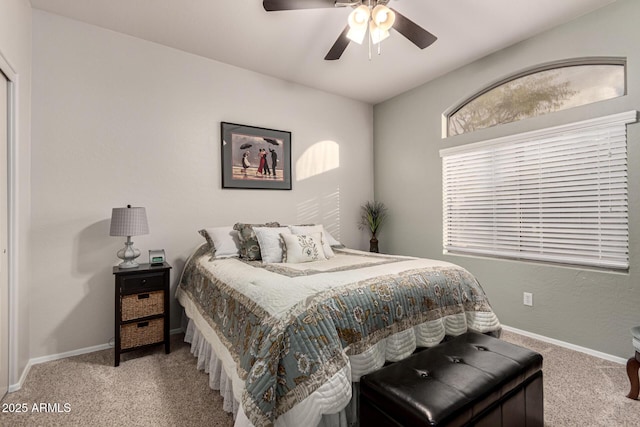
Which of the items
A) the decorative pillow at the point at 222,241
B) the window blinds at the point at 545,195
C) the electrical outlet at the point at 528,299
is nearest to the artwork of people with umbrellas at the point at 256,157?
the decorative pillow at the point at 222,241

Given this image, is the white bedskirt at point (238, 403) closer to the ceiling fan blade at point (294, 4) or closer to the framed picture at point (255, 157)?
the framed picture at point (255, 157)

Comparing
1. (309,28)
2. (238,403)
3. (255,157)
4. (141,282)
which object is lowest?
(238,403)

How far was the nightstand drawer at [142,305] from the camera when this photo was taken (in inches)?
94.7

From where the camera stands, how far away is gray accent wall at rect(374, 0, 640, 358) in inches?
94.0

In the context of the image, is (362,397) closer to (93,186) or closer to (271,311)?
(271,311)

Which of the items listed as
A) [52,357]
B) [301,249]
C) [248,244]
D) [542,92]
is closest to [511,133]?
[542,92]

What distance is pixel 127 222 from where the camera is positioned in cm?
243

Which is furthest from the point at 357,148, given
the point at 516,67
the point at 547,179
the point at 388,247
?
the point at 547,179

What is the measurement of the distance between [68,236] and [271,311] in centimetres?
217

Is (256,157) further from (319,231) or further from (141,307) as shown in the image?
(141,307)

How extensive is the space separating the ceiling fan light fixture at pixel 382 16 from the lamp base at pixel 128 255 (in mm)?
2519

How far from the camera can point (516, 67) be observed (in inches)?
119

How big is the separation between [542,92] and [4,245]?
4.48 meters

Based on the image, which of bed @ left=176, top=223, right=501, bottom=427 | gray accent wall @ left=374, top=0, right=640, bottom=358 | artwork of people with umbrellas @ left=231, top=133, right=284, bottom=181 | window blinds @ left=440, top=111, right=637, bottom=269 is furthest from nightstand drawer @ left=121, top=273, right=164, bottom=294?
window blinds @ left=440, top=111, right=637, bottom=269
